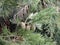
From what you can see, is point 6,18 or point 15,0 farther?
point 6,18

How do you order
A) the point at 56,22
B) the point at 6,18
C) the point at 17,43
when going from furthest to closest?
the point at 56,22 → the point at 6,18 → the point at 17,43

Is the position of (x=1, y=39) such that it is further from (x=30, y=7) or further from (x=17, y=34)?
(x=30, y=7)

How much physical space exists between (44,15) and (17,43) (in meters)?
0.16

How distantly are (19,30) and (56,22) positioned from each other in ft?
1.68

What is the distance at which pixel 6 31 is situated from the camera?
0.83 m

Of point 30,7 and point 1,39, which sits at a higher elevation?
point 30,7

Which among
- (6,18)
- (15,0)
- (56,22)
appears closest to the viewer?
(15,0)

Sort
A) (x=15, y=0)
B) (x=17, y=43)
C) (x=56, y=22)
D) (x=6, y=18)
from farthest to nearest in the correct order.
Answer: (x=56, y=22) < (x=6, y=18) < (x=15, y=0) < (x=17, y=43)

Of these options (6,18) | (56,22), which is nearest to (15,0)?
(6,18)

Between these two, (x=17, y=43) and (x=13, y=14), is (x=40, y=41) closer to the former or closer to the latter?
(x=17, y=43)

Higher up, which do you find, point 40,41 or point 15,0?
point 15,0

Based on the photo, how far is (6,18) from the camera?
100 cm

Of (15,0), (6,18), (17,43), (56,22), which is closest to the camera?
(17,43)

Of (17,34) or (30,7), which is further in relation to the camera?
(30,7)
